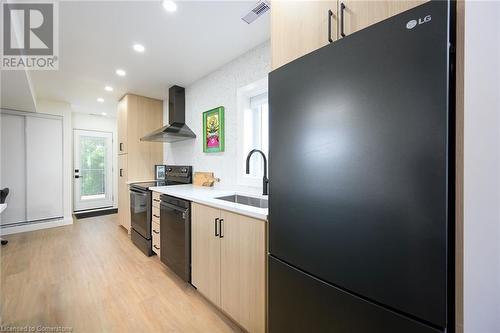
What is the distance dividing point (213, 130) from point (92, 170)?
4446 millimetres

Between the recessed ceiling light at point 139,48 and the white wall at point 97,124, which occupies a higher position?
the recessed ceiling light at point 139,48

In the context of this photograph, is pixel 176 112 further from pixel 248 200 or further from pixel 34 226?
pixel 34 226

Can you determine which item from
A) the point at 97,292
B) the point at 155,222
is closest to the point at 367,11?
the point at 155,222

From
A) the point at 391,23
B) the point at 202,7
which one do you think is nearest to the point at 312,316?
the point at 391,23

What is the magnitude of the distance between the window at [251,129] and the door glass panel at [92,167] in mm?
4916

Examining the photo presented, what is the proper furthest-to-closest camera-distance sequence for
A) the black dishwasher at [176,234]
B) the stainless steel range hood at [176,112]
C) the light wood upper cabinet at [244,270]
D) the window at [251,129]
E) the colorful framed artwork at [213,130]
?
the stainless steel range hood at [176,112] < the colorful framed artwork at [213,130] < the window at [251,129] < the black dishwasher at [176,234] < the light wood upper cabinet at [244,270]

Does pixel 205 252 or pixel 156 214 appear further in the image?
pixel 156 214

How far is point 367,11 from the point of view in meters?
Answer: 0.78

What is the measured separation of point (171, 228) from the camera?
218 cm

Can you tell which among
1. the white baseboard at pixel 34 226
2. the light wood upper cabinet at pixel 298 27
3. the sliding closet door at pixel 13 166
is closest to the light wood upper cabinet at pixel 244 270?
the light wood upper cabinet at pixel 298 27

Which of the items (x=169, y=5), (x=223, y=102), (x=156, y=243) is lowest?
(x=156, y=243)

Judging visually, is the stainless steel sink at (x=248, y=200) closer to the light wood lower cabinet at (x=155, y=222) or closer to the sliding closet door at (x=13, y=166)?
the light wood lower cabinet at (x=155, y=222)

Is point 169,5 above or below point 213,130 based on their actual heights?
above

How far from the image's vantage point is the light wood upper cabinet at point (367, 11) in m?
0.70
